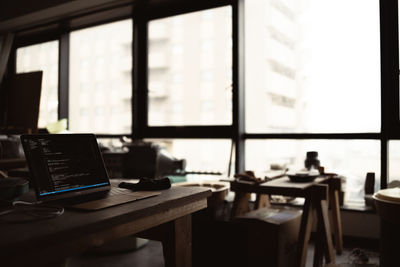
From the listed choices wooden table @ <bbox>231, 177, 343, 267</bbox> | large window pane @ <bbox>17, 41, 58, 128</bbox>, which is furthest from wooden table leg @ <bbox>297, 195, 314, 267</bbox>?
large window pane @ <bbox>17, 41, 58, 128</bbox>

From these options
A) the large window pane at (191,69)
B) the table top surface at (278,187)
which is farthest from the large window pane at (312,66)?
the table top surface at (278,187)

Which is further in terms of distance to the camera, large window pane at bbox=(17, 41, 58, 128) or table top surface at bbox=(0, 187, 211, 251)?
large window pane at bbox=(17, 41, 58, 128)

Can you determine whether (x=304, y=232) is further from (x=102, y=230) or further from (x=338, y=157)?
(x=102, y=230)

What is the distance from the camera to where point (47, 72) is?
5.36 m

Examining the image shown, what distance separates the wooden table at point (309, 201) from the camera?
229cm

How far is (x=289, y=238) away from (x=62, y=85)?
3.99 meters

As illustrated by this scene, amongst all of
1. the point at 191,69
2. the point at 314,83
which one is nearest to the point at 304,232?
the point at 314,83

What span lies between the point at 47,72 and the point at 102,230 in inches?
197

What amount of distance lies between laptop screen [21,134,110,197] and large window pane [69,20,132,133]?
3184mm

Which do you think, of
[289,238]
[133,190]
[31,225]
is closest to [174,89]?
[289,238]

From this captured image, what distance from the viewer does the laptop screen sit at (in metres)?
1.14

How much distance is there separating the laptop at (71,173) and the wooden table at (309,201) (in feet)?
4.07

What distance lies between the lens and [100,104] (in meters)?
4.80

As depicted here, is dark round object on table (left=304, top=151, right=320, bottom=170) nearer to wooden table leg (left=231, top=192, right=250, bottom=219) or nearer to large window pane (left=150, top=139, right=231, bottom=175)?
wooden table leg (left=231, top=192, right=250, bottom=219)
